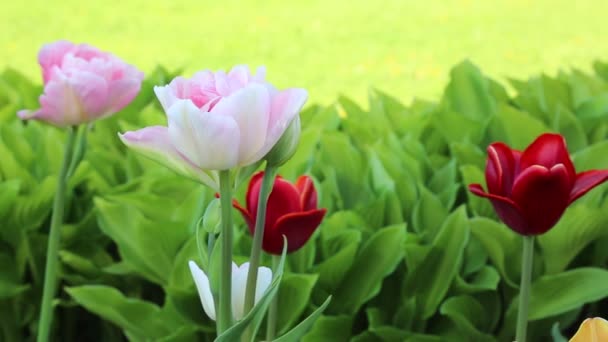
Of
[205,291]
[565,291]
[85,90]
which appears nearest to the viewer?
[205,291]

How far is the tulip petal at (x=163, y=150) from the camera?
3.50ft

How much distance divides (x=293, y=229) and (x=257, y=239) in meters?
0.37

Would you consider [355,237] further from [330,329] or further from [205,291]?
[205,291]

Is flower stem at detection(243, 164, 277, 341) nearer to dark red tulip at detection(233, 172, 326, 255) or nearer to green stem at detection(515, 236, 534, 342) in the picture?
dark red tulip at detection(233, 172, 326, 255)

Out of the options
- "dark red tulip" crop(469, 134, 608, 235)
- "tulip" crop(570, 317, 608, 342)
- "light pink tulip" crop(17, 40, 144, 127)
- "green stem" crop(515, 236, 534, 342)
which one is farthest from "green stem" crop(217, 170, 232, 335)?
"light pink tulip" crop(17, 40, 144, 127)

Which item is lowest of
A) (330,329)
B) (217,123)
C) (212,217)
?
(330,329)

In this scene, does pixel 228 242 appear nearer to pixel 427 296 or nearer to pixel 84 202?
pixel 427 296

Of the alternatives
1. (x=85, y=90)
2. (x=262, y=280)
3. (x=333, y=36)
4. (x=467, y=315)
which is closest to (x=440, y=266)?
(x=467, y=315)

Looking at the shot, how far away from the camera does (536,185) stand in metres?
1.41

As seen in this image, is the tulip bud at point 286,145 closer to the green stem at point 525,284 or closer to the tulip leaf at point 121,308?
the green stem at point 525,284

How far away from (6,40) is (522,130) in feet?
20.7

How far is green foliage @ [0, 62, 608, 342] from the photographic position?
208 cm

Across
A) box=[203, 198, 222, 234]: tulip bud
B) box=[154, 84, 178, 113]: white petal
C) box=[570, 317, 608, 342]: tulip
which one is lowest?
box=[570, 317, 608, 342]: tulip

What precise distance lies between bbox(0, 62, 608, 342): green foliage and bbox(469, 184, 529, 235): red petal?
1.36ft
